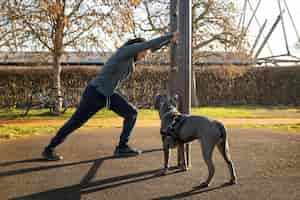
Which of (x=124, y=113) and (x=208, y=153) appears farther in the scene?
(x=124, y=113)

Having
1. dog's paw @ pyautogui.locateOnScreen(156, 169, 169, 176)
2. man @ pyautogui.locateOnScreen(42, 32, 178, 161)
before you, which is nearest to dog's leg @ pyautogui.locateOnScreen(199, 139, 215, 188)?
dog's paw @ pyautogui.locateOnScreen(156, 169, 169, 176)

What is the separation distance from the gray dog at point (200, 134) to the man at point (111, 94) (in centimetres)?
75

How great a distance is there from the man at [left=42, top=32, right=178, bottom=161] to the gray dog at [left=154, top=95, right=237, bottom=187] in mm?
746

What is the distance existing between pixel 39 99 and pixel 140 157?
36.5ft

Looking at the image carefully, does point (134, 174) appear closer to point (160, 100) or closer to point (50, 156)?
point (160, 100)

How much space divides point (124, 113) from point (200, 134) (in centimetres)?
167

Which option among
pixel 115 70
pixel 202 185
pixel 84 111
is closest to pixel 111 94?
pixel 115 70

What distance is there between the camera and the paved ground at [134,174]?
11.2 ft

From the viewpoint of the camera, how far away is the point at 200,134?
367cm

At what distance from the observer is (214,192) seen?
3469mm

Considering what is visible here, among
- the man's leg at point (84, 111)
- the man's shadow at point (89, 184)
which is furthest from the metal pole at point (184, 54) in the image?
the man's leg at point (84, 111)

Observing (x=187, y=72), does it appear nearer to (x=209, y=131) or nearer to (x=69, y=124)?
(x=209, y=131)

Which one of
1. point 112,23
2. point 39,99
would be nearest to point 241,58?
point 112,23

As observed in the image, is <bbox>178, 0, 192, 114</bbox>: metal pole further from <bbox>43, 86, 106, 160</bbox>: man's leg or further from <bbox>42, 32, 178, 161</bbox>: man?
<bbox>43, 86, 106, 160</bbox>: man's leg
